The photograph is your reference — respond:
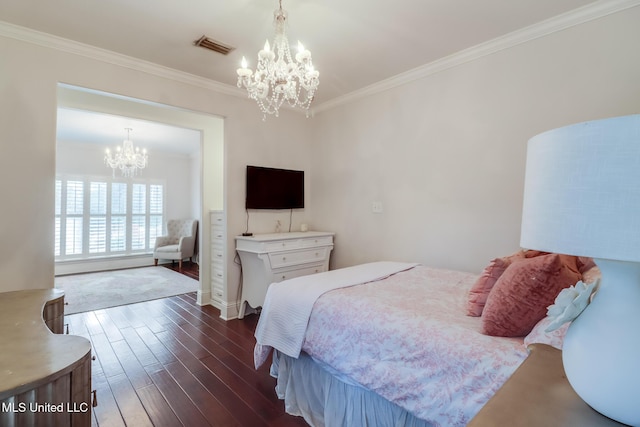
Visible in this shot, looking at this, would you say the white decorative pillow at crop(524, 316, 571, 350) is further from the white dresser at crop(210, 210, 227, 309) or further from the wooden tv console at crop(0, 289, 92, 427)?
the white dresser at crop(210, 210, 227, 309)

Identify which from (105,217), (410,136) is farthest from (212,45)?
(105,217)

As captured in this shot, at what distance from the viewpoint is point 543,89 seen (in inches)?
89.2

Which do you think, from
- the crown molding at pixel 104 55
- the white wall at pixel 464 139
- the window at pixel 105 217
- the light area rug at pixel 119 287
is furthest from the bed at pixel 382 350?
the window at pixel 105 217

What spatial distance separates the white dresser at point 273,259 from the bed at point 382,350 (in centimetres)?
107

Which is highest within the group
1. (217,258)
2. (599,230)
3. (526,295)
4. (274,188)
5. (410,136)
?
(410,136)

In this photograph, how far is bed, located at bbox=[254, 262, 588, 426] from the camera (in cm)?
117

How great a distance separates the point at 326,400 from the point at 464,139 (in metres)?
2.39

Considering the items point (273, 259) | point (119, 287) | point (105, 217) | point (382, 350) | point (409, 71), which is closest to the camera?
point (382, 350)

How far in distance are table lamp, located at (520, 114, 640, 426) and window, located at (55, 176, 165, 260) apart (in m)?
7.43

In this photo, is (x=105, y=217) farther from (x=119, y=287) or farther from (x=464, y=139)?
(x=464, y=139)

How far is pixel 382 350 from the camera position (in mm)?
1429

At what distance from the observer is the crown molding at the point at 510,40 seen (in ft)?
6.58

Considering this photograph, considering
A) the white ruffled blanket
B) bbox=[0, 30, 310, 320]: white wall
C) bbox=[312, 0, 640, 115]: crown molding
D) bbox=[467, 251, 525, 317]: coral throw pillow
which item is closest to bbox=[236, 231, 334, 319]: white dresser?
the white ruffled blanket

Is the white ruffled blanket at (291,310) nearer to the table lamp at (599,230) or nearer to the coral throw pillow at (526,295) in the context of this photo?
the coral throw pillow at (526,295)
